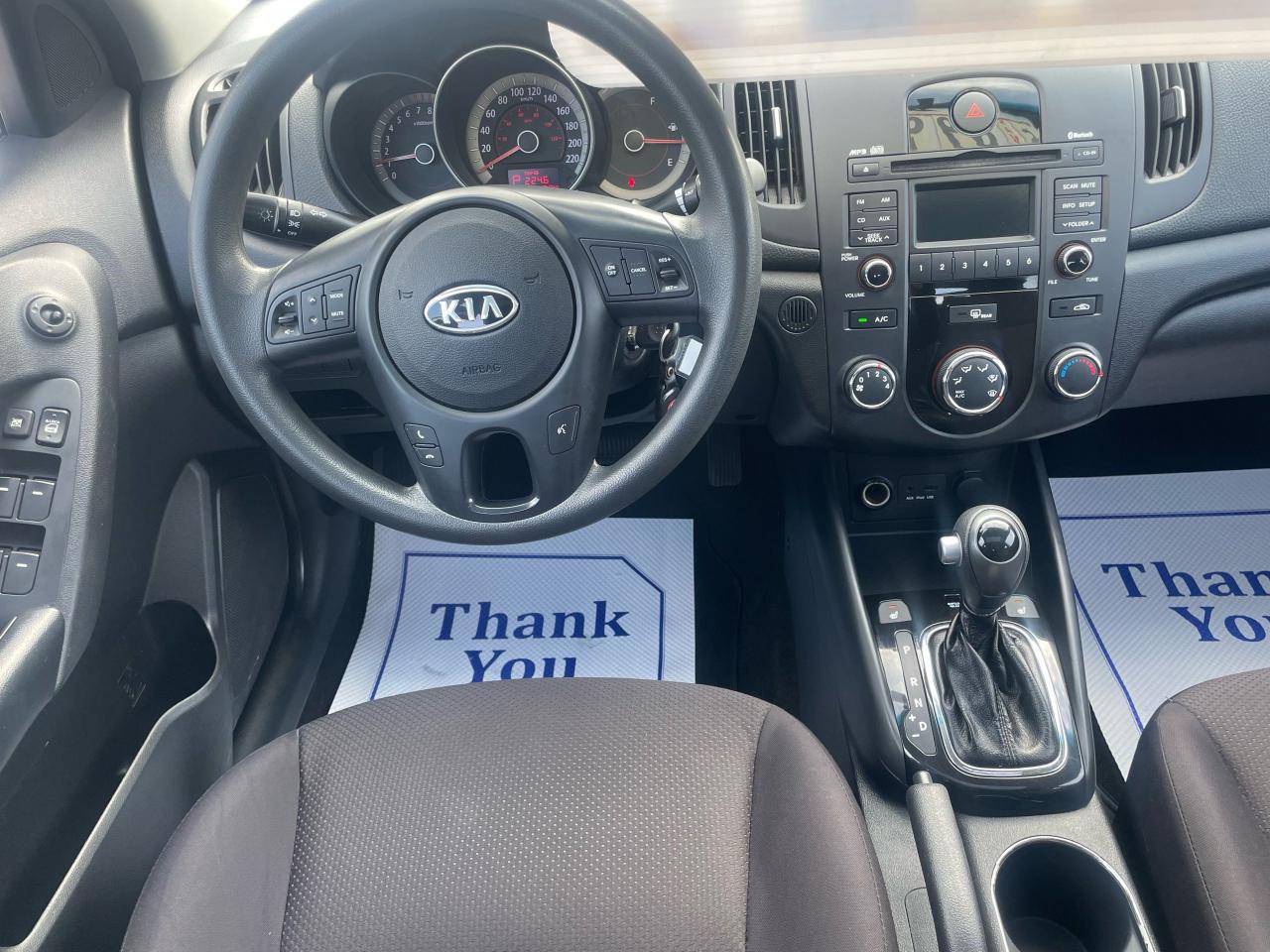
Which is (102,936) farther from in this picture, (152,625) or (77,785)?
(152,625)

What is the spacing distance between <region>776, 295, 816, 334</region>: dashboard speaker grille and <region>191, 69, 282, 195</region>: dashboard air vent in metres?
0.57

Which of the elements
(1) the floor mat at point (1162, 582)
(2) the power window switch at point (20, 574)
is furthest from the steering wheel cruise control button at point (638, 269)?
(1) the floor mat at point (1162, 582)

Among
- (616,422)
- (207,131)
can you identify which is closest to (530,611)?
(616,422)

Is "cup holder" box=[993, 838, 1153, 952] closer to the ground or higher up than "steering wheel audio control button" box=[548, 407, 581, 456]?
closer to the ground

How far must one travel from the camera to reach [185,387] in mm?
1177

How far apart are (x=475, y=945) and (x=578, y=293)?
514 millimetres

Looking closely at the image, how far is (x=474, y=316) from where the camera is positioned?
2.63 feet

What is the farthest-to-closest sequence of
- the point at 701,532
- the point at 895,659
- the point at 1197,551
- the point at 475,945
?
1. the point at 701,532
2. the point at 1197,551
3. the point at 895,659
4. the point at 475,945

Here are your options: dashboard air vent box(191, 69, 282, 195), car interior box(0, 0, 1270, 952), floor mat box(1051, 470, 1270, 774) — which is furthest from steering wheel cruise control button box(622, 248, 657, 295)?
floor mat box(1051, 470, 1270, 774)

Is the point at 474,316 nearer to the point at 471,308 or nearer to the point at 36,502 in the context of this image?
the point at 471,308

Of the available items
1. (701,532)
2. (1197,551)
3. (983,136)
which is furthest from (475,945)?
(1197,551)

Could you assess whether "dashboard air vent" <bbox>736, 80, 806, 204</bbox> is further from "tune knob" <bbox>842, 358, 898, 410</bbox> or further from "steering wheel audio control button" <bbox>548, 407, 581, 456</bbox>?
"steering wheel audio control button" <bbox>548, 407, 581, 456</bbox>

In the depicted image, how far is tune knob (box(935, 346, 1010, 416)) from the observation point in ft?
3.41

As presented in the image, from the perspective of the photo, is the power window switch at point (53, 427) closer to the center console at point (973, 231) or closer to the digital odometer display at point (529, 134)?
the digital odometer display at point (529, 134)
